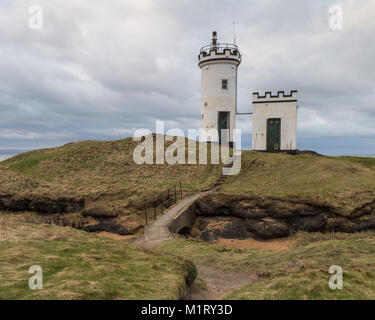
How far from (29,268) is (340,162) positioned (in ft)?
74.7

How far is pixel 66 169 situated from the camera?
1067 inches

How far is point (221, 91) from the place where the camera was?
33438mm

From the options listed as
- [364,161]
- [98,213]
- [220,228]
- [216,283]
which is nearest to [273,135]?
[364,161]

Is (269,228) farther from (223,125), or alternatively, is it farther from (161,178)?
(223,125)

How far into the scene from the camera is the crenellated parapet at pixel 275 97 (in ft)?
103

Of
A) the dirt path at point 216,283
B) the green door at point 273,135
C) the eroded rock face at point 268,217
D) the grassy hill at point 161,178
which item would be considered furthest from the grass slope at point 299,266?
the green door at point 273,135

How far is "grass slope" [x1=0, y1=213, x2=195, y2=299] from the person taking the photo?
→ 5567 mm

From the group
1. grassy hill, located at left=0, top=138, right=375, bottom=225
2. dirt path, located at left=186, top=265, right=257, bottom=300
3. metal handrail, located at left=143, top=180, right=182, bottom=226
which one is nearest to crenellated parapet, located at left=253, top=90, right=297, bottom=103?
grassy hill, located at left=0, top=138, right=375, bottom=225

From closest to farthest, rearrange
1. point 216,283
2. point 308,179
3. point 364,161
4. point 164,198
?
point 216,283 → point 308,179 → point 164,198 → point 364,161

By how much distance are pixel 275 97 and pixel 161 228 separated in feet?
73.6

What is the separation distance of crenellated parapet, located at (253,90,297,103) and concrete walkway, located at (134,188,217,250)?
1680 cm

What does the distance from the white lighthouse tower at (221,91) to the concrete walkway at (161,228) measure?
15311 mm
